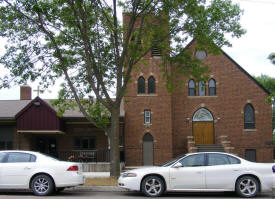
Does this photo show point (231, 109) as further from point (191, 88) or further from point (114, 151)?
point (114, 151)

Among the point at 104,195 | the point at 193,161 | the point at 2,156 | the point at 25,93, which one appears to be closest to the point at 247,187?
the point at 193,161

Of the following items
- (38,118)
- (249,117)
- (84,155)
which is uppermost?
(249,117)

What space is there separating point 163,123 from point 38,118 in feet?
27.3

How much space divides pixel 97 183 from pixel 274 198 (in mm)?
6797

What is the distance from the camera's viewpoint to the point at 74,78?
63.1 feet

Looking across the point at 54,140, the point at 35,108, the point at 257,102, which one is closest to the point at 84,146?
the point at 54,140

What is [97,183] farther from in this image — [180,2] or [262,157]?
[262,157]

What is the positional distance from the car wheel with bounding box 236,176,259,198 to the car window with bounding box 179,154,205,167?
4.28ft

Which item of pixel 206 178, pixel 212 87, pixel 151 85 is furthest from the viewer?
pixel 212 87

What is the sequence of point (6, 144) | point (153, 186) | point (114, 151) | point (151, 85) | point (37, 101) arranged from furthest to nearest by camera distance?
point (151, 85), point (6, 144), point (37, 101), point (114, 151), point (153, 186)

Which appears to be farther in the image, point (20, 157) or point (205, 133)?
point (205, 133)

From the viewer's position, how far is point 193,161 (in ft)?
40.3

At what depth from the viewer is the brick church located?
25156 mm

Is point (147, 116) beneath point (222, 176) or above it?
above
